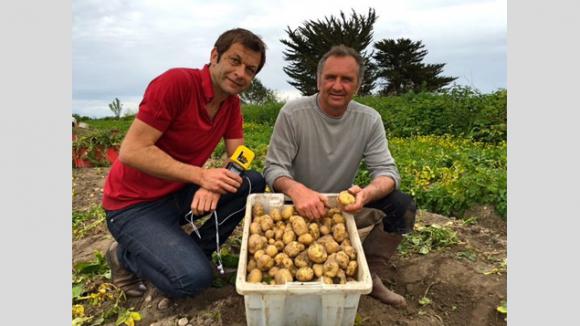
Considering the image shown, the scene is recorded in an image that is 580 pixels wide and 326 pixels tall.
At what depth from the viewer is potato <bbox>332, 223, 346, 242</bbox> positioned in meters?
2.29

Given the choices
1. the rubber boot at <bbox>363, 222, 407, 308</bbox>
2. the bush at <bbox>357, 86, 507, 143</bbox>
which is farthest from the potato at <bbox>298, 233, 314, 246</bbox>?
the bush at <bbox>357, 86, 507, 143</bbox>

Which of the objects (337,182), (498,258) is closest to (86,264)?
(337,182)

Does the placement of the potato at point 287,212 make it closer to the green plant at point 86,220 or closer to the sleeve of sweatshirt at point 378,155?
the sleeve of sweatshirt at point 378,155

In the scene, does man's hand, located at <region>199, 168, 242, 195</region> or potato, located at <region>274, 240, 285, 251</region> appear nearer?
potato, located at <region>274, 240, 285, 251</region>

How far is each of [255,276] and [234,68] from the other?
118 centimetres

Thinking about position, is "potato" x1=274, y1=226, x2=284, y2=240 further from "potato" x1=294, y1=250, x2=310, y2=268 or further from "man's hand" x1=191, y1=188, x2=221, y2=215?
"man's hand" x1=191, y1=188, x2=221, y2=215

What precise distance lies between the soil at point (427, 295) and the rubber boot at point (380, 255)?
47 mm

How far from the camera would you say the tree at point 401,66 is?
3027 centimetres

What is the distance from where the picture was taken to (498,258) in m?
3.12

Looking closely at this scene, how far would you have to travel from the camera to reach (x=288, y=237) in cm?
223

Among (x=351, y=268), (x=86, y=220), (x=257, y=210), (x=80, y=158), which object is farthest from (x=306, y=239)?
(x=80, y=158)

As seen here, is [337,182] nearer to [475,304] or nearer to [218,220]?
[218,220]

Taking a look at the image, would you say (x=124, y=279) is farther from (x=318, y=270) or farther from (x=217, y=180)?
(x=318, y=270)

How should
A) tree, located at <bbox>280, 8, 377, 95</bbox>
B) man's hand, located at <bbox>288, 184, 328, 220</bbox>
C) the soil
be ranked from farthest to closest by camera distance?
tree, located at <bbox>280, 8, 377, 95</bbox> < the soil < man's hand, located at <bbox>288, 184, 328, 220</bbox>
